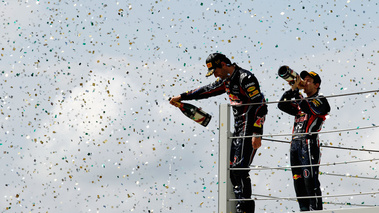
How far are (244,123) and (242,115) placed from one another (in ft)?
0.30

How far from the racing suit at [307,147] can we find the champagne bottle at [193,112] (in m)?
0.89

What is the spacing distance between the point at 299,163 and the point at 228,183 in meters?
0.82

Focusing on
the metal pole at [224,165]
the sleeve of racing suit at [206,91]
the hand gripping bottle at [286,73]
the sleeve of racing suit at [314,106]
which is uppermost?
the hand gripping bottle at [286,73]

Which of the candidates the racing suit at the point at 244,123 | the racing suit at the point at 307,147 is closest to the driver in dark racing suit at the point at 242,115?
the racing suit at the point at 244,123

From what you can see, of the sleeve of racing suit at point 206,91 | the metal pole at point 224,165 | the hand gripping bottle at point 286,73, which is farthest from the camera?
the sleeve of racing suit at point 206,91

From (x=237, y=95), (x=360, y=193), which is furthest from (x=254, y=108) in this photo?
(x=360, y=193)

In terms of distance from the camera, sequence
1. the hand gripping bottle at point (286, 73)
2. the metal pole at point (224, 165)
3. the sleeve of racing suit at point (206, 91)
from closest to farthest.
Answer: the hand gripping bottle at point (286, 73) → the metal pole at point (224, 165) → the sleeve of racing suit at point (206, 91)

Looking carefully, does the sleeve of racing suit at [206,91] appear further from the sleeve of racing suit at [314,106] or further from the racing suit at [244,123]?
the sleeve of racing suit at [314,106]

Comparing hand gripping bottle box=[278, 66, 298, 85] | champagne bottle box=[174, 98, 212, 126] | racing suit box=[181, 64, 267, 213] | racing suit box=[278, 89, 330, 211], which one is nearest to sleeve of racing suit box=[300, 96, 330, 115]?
racing suit box=[278, 89, 330, 211]

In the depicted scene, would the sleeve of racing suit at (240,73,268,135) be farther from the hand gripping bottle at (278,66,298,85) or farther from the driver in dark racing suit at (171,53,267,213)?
the hand gripping bottle at (278,66,298,85)

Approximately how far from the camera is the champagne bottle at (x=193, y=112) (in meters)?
6.95

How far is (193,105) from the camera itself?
697 cm

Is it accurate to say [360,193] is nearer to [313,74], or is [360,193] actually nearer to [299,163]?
[299,163]

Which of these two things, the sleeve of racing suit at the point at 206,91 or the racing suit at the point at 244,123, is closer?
the racing suit at the point at 244,123
